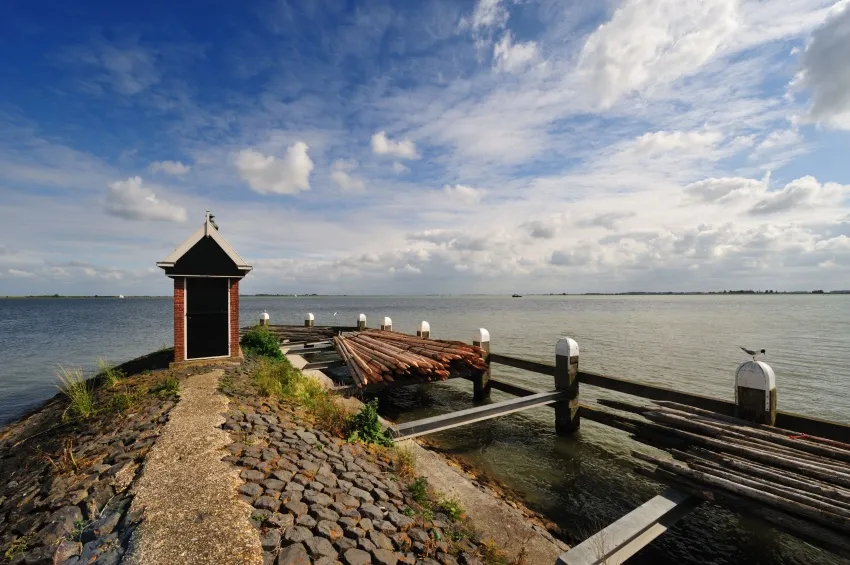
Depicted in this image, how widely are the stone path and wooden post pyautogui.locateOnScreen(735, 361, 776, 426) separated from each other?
7722 millimetres

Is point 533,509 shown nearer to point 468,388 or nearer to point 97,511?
point 97,511

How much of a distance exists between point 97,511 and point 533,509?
6.68 meters

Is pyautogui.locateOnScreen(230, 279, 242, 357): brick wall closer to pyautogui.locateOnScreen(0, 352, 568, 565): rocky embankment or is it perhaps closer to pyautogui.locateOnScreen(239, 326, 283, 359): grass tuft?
pyautogui.locateOnScreen(239, 326, 283, 359): grass tuft

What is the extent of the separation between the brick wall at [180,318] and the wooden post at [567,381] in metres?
11.3

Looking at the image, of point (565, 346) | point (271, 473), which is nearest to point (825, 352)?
point (565, 346)

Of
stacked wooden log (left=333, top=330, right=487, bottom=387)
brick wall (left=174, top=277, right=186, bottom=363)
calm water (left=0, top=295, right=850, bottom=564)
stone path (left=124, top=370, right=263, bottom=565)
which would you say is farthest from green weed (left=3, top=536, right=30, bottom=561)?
brick wall (left=174, top=277, right=186, bottom=363)

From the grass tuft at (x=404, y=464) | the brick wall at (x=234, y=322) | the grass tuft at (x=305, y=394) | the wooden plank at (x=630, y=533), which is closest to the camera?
the wooden plank at (x=630, y=533)

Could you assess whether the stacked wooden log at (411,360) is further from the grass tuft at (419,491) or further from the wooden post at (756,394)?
the wooden post at (756,394)

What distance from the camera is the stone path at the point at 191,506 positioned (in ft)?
11.3

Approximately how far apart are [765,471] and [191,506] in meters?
7.15

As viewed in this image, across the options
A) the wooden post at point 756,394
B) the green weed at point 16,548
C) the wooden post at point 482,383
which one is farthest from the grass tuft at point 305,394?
the wooden post at point 756,394

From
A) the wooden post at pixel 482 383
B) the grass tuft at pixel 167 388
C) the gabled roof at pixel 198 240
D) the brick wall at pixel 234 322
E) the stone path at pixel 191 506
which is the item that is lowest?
the wooden post at pixel 482 383

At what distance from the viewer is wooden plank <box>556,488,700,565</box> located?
4086 millimetres

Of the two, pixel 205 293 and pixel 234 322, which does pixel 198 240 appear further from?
pixel 234 322
